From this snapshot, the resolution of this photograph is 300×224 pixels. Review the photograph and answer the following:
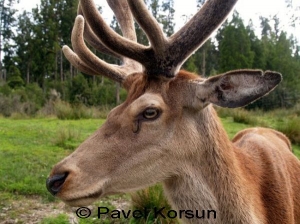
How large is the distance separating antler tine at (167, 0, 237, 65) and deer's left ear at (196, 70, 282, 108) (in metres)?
0.28

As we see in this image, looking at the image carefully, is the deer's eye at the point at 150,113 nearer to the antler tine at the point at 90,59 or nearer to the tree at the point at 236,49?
the antler tine at the point at 90,59

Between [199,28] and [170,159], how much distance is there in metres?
0.94

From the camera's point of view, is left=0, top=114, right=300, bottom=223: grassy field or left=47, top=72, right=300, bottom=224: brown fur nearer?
left=47, top=72, right=300, bottom=224: brown fur

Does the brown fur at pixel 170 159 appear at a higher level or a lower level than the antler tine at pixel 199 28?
lower

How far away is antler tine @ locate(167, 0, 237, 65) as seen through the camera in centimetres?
279

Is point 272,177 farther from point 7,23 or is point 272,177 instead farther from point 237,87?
point 7,23

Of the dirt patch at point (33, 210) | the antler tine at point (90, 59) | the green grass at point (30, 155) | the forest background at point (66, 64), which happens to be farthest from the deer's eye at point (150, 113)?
the forest background at point (66, 64)

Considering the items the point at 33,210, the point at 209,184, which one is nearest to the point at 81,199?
the point at 209,184

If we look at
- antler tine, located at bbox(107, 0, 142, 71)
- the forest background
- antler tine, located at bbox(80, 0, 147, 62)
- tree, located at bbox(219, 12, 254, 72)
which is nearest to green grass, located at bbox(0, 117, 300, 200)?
antler tine, located at bbox(107, 0, 142, 71)

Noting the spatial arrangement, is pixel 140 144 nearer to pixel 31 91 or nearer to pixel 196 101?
pixel 196 101

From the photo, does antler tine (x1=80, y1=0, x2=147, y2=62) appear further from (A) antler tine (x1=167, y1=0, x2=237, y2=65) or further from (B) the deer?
(A) antler tine (x1=167, y1=0, x2=237, y2=65)

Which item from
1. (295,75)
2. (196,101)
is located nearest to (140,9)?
(196,101)

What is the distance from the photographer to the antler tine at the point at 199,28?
2.79 meters

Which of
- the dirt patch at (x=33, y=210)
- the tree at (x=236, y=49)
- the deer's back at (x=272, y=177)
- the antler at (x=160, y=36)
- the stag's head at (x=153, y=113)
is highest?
the tree at (x=236, y=49)
